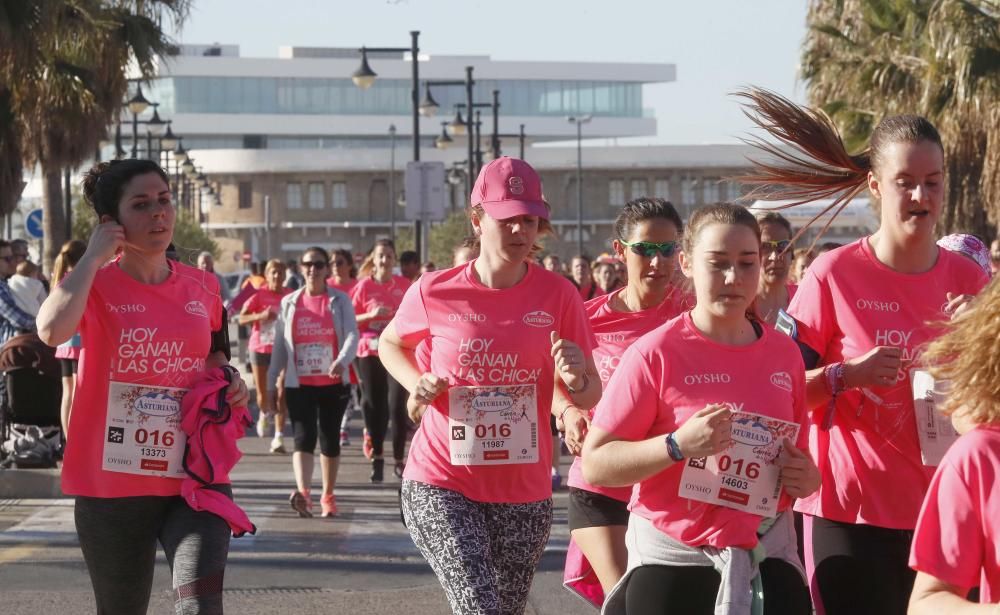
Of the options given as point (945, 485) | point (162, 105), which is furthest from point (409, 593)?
point (162, 105)

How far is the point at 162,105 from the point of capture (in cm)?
11650

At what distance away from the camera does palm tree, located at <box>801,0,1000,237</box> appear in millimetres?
20875

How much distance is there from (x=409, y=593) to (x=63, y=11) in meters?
12.7

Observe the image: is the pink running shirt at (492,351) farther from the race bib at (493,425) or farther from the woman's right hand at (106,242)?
the woman's right hand at (106,242)

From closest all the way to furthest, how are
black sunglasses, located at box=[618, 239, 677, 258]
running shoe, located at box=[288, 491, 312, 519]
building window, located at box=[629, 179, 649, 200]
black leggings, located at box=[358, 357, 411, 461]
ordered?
black sunglasses, located at box=[618, 239, 677, 258] → running shoe, located at box=[288, 491, 312, 519] → black leggings, located at box=[358, 357, 411, 461] → building window, located at box=[629, 179, 649, 200]

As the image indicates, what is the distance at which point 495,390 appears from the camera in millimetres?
5387

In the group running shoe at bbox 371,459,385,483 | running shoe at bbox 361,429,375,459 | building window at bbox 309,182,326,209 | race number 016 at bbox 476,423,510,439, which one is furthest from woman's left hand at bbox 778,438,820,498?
building window at bbox 309,182,326,209

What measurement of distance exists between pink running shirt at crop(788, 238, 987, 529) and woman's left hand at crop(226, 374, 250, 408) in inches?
69.9

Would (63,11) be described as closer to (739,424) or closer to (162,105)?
(739,424)

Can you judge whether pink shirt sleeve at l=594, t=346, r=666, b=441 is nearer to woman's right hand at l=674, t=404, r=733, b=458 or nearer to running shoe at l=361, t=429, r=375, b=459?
woman's right hand at l=674, t=404, r=733, b=458

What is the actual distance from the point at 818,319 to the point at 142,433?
83.4 inches

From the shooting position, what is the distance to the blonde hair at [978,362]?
2863 millimetres

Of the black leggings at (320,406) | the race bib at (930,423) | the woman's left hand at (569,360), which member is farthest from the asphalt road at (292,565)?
the race bib at (930,423)

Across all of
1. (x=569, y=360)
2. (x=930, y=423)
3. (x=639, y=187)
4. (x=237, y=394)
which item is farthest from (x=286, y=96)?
(x=930, y=423)
